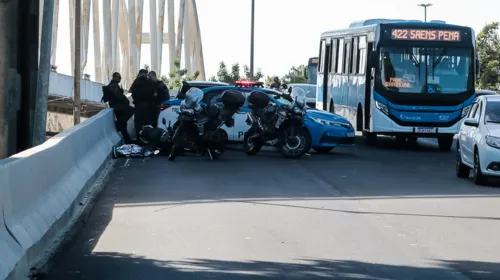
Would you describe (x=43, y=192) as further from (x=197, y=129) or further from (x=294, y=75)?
(x=294, y=75)

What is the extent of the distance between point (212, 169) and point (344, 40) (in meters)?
11.9

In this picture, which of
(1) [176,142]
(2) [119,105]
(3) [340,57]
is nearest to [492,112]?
(1) [176,142]

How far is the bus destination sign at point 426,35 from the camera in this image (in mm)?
28156

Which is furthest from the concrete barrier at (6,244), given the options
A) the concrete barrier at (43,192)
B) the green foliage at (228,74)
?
the green foliage at (228,74)

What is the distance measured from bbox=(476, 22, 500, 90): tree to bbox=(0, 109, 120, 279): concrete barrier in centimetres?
5074

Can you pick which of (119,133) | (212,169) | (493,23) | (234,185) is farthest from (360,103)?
(493,23)

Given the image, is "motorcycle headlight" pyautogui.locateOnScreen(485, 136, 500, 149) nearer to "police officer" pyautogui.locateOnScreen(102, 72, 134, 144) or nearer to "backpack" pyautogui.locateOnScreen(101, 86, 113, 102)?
"police officer" pyautogui.locateOnScreen(102, 72, 134, 144)

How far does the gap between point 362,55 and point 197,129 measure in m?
7.45

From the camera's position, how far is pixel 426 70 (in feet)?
92.2

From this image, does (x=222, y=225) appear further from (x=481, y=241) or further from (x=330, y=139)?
(x=330, y=139)

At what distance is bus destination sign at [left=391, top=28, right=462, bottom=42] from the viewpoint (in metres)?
28.2

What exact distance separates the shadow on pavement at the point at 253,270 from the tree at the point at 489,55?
5664 cm

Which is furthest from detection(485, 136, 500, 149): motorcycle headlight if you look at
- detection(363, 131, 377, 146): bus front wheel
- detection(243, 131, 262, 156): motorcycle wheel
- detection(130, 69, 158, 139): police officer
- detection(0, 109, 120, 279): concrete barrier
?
detection(363, 131, 377, 146): bus front wheel

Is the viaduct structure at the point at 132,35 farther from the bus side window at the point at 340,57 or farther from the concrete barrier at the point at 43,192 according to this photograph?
the concrete barrier at the point at 43,192
